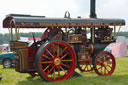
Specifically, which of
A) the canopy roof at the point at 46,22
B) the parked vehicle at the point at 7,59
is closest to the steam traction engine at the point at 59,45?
the canopy roof at the point at 46,22

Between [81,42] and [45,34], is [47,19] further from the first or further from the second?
[81,42]

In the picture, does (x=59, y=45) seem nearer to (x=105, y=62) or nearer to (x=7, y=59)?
(x=105, y=62)

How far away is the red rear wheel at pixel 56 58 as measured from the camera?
20.1ft

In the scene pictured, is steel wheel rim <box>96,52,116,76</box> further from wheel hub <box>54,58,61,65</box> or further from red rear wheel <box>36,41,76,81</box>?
wheel hub <box>54,58,61,65</box>

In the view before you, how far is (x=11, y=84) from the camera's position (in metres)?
6.16

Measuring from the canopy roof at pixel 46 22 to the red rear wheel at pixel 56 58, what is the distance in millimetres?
674

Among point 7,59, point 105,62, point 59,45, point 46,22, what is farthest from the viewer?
point 7,59

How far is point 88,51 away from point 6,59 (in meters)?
6.65

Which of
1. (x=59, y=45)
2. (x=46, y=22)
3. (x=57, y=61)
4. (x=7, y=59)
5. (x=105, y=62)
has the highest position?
(x=46, y=22)

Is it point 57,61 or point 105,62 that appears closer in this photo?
point 57,61

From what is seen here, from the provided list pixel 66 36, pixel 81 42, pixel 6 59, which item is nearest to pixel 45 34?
pixel 66 36

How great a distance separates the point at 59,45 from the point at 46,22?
900mm

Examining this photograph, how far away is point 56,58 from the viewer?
6.30 meters

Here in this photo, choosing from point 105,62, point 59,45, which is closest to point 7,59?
point 59,45
